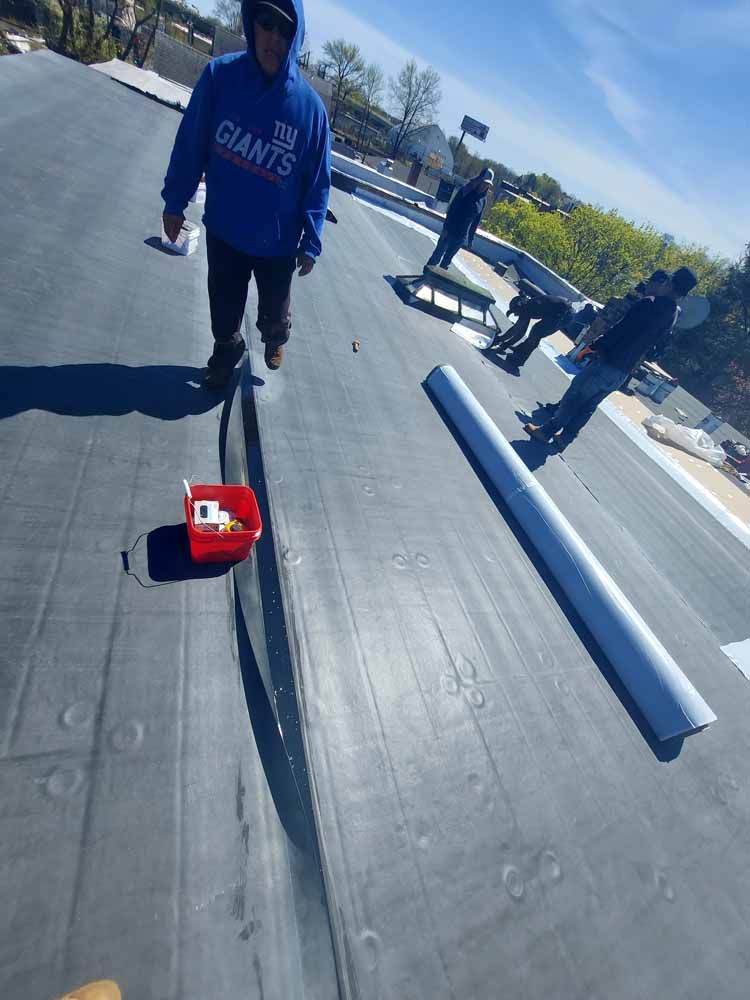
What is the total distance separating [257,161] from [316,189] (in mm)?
329

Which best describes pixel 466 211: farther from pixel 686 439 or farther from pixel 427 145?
pixel 427 145

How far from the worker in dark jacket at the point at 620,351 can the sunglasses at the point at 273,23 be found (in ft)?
12.2

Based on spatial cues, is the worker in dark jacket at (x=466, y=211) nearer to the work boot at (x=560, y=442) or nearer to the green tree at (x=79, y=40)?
the work boot at (x=560, y=442)

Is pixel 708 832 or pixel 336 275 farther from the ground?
pixel 336 275

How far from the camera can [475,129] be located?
136 feet

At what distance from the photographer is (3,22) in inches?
833

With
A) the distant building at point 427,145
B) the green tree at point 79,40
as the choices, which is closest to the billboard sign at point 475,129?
the distant building at point 427,145

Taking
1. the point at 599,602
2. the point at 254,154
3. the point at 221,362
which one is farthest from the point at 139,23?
the point at 599,602

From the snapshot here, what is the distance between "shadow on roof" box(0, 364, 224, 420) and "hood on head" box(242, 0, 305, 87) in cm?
161

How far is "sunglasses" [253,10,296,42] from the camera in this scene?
2.06m

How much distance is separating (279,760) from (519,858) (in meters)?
0.95

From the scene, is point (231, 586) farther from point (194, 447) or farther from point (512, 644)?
point (512, 644)

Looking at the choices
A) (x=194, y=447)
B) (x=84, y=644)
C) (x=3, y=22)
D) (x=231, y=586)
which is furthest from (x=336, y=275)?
(x=3, y=22)

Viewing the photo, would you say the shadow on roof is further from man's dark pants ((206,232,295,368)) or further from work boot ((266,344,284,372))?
work boot ((266,344,284,372))
